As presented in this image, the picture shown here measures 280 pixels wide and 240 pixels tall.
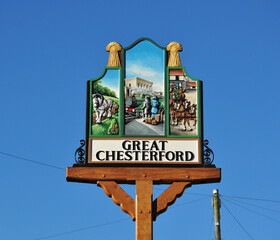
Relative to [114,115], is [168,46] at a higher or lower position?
higher

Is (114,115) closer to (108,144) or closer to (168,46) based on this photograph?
(108,144)

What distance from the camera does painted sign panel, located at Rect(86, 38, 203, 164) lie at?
65.6 feet

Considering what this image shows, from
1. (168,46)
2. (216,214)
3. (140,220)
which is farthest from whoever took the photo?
(216,214)

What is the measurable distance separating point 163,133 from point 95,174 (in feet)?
5.70

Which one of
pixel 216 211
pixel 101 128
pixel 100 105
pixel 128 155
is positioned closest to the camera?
pixel 128 155

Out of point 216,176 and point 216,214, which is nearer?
point 216,176

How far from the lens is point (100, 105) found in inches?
798

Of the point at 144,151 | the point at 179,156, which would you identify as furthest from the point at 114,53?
the point at 179,156

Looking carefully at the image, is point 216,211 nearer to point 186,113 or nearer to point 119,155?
point 186,113

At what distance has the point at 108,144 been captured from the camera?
20000mm

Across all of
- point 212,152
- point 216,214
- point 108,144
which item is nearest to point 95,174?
point 108,144

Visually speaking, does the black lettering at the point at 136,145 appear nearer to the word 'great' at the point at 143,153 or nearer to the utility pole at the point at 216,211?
the word 'great' at the point at 143,153

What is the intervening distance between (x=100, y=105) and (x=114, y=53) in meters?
1.24

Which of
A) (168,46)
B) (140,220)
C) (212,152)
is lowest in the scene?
(140,220)
